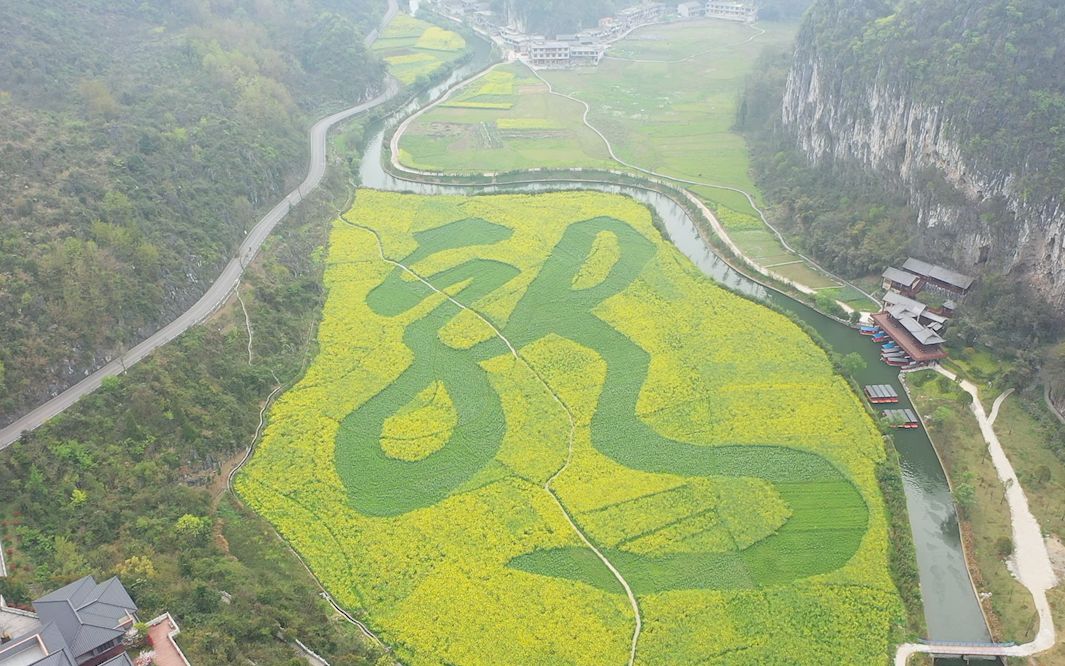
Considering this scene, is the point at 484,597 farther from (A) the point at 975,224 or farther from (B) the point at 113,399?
(A) the point at 975,224

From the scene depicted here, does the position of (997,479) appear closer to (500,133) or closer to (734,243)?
(734,243)

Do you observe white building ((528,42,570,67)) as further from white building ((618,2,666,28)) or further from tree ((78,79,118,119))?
tree ((78,79,118,119))

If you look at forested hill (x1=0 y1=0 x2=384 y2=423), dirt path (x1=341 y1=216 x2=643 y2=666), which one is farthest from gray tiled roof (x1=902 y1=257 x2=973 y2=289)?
forested hill (x1=0 y1=0 x2=384 y2=423)

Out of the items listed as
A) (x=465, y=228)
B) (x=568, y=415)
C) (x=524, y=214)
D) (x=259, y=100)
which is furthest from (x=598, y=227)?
(x=259, y=100)

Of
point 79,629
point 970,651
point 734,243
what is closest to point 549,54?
point 734,243

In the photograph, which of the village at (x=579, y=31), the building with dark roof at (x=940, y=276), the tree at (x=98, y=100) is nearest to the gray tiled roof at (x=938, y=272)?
the building with dark roof at (x=940, y=276)
